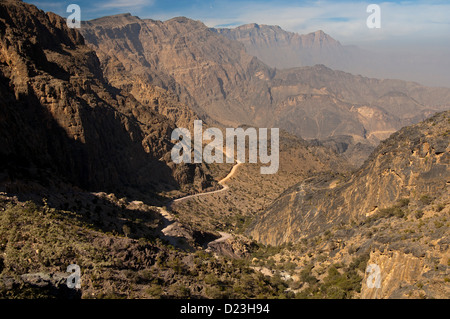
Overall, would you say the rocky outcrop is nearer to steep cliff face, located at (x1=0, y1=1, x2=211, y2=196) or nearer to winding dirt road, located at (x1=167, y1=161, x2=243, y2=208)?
steep cliff face, located at (x1=0, y1=1, x2=211, y2=196)

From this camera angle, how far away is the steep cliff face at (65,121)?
176 feet

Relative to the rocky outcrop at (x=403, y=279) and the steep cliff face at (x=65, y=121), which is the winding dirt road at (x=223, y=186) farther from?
the rocky outcrop at (x=403, y=279)

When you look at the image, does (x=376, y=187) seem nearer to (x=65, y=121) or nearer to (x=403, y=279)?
(x=403, y=279)

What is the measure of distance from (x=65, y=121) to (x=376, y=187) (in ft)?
151

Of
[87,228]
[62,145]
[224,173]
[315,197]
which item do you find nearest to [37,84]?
[62,145]

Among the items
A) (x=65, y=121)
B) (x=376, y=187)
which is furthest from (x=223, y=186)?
(x=376, y=187)

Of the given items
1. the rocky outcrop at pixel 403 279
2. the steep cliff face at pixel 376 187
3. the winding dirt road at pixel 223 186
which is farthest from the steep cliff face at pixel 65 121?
the rocky outcrop at pixel 403 279

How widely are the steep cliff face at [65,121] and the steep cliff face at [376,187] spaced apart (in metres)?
27.6

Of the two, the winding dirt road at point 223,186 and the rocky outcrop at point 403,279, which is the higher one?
the rocky outcrop at point 403,279

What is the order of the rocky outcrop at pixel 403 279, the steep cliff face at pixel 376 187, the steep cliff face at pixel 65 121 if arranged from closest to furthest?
the rocky outcrop at pixel 403 279 < the steep cliff face at pixel 376 187 < the steep cliff face at pixel 65 121

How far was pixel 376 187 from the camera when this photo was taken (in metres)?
43.2

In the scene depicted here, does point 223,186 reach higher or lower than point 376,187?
lower

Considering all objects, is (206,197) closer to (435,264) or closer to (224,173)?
(224,173)

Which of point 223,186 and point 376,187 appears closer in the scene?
point 376,187
